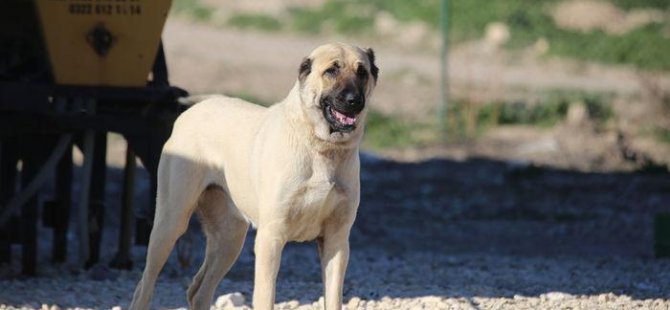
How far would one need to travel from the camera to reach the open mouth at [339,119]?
283 inches

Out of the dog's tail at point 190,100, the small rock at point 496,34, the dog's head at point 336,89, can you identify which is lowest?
the dog's head at point 336,89

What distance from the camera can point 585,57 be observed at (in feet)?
82.2

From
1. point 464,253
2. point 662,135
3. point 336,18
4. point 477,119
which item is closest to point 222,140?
point 464,253

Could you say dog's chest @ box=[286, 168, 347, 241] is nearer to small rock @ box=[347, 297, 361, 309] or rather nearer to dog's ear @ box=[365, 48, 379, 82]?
dog's ear @ box=[365, 48, 379, 82]

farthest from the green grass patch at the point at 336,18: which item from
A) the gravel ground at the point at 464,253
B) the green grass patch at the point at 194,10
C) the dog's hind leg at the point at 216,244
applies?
the dog's hind leg at the point at 216,244

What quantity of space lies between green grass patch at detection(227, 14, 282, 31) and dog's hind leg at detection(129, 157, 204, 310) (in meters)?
21.2

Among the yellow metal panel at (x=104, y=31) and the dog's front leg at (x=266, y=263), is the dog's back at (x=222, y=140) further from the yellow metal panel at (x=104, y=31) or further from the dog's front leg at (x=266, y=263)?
the yellow metal panel at (x=104, y=31)

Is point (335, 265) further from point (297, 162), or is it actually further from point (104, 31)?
point (104, 31)

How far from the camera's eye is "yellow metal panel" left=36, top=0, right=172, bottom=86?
1033 cm


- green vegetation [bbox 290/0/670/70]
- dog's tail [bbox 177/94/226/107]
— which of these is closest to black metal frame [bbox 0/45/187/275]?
dog's tail [bbox 177/94/226/107]

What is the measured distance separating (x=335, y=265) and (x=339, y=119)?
761 millimetres

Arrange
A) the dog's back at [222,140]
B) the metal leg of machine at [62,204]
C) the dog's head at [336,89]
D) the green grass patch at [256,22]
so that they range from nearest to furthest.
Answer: the dog's head at [336,89] → the dog's back at [222,140] → the metal leg of machine at [62,204] → the green grass patch at [256,22]

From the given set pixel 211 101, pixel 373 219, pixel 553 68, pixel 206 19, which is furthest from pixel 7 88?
pixel 206 19

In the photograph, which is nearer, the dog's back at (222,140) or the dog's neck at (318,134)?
the dog's neck at (318,134)
